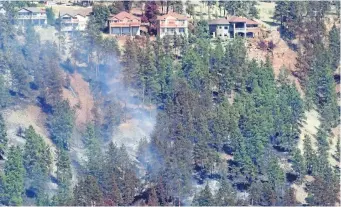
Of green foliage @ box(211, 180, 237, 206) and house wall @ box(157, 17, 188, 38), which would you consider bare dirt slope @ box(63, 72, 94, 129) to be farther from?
green foliage @ box(211, 180, 237, 206)

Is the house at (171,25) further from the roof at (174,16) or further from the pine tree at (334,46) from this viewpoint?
the pine tree at (334,46)

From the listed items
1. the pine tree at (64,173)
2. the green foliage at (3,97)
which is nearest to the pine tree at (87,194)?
the pine tree at (64,173)

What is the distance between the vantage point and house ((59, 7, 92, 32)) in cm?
12962

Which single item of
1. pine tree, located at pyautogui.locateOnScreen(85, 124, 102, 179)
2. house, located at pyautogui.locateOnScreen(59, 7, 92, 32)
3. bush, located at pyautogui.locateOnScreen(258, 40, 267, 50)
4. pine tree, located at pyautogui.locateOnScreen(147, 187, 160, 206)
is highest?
house, located at pyautogui.locateOnScreen(59, 7, 92, 32)

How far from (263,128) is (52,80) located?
16804 mm

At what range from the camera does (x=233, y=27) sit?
13350cm

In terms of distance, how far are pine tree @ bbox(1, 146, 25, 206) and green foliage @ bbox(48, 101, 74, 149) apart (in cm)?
722

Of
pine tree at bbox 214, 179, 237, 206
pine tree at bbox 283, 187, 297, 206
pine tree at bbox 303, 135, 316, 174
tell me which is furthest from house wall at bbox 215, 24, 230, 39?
pine tree at bbox 214, 179, 237, 206

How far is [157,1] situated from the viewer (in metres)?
135

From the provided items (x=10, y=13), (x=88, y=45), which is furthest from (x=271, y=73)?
(x=10, y=13)

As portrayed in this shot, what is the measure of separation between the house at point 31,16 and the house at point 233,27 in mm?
14733

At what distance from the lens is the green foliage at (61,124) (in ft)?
368

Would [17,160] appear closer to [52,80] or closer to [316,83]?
[52,80]

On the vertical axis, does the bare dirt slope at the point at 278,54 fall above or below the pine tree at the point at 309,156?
above
